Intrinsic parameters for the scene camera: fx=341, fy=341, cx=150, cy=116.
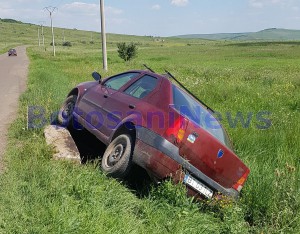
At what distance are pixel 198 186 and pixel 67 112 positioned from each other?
154 inches

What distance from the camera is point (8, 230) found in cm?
291

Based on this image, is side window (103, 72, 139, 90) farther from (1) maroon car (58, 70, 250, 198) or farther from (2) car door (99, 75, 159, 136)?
(1) maroon car (58, 70, 250, 198)

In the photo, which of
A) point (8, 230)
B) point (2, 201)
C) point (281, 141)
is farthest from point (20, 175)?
→ point (281, 141)

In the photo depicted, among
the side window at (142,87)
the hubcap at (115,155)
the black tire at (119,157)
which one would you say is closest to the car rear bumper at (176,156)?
the black tire at (119,157)

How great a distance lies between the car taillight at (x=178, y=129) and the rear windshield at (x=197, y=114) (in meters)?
0.19

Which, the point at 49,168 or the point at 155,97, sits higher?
the point at 155,97

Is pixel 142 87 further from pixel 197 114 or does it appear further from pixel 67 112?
pixel 67 112

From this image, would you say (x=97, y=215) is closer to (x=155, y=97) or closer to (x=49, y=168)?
(x=49, y=168)

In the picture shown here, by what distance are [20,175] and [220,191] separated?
96.1 inches

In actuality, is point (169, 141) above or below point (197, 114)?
below

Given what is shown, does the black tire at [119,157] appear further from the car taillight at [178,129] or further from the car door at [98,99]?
the car door at [98,99]

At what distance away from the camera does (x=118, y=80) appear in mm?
5910

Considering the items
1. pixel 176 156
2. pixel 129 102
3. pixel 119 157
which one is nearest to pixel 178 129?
pixel 176 156

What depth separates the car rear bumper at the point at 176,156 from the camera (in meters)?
3.94
